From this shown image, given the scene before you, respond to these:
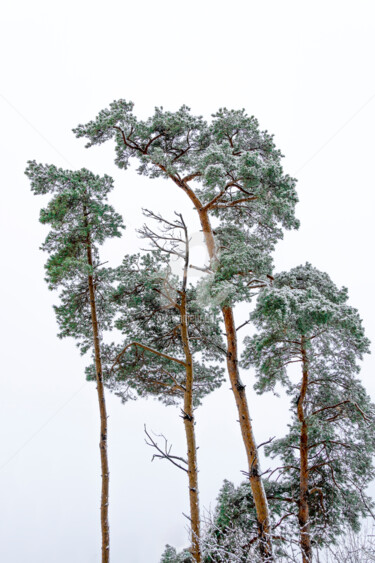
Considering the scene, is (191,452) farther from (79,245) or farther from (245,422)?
(79,245)

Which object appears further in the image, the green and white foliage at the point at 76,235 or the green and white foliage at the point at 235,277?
the green and white foliage at the point at 76,235

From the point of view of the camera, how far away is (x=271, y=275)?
8.18m

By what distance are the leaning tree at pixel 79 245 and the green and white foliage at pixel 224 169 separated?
124 cm

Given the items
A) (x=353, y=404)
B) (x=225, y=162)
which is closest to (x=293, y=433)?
(x=353, y=404)

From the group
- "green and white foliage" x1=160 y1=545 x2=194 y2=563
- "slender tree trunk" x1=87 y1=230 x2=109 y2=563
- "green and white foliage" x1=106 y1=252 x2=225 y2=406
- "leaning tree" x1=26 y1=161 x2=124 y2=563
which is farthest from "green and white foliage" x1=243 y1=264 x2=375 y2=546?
"leaning tree" x1=26 y1=161 x2=124 y2=563

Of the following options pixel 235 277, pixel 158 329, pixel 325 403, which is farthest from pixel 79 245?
pixel 325 403

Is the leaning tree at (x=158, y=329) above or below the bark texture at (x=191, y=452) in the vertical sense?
above

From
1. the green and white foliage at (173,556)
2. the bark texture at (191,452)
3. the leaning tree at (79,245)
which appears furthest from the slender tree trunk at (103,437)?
the green and white foliage at (173,556)

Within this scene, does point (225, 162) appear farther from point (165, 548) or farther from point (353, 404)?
point (165, 548)

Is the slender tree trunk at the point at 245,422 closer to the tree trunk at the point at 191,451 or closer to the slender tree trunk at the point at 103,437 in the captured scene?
the tree trunk at the point at 191,451

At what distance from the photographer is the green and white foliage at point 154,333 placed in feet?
25.8

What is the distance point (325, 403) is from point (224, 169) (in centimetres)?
602

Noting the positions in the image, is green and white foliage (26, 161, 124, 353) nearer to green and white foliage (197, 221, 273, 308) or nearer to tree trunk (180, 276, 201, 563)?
green and white foliage (197, 221, 273, 308)

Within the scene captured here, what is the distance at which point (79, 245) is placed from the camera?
8508 millimetres
